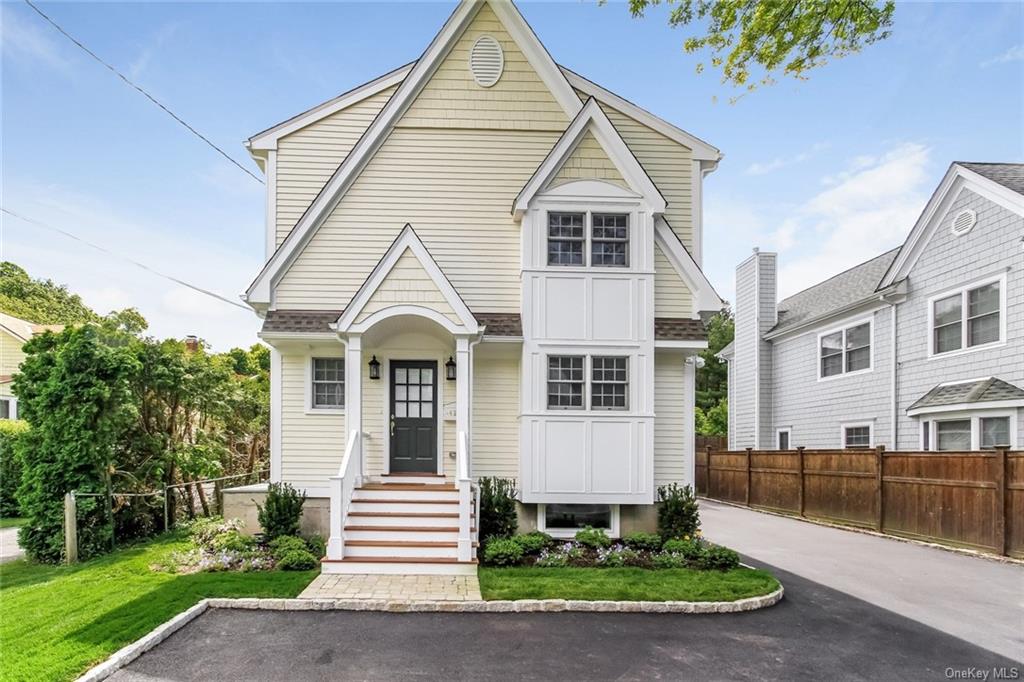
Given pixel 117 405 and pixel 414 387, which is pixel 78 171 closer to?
pixel 117 405

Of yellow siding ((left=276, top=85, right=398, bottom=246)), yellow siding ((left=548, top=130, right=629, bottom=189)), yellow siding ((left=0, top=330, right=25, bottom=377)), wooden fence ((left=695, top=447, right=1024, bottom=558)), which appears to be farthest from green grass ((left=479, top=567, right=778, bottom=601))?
yellow siding ((left=0, top=330, right=25, bottom=377))

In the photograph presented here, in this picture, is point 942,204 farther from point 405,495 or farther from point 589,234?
point 405,495

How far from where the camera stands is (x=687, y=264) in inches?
447

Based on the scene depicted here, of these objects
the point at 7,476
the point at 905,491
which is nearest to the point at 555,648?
the point at 905,491

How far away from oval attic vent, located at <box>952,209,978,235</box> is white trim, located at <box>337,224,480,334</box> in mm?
11903

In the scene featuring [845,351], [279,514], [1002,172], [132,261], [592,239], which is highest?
[1002,172]

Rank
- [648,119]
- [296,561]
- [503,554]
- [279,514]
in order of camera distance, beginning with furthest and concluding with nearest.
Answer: [648,119] → [279,514] → [503,554] → [296,561]

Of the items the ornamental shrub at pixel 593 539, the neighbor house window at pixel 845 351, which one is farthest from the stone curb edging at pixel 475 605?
the neighbor house window at pixel 845 351

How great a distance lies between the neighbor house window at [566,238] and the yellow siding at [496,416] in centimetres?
210

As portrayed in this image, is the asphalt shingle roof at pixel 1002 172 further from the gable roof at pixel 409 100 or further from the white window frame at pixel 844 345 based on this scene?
the gable roof at pixel 409 100

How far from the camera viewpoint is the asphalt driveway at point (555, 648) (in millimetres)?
5633

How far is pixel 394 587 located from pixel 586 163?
798 centimetres

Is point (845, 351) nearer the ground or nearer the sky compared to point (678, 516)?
nearer the sky

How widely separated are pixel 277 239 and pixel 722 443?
22637 mm
